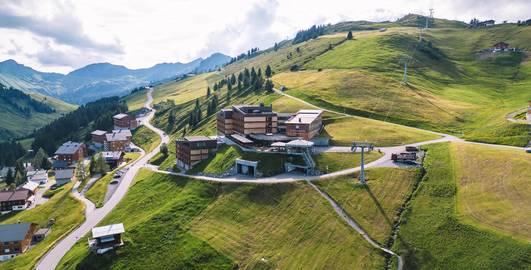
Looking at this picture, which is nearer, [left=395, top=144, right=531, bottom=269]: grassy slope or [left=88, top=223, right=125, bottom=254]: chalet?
[left=395, top=144, right=531, bottom=269]: grassy slope

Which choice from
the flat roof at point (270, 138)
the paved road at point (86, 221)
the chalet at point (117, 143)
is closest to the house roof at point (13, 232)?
the paved road at point (86, 221)

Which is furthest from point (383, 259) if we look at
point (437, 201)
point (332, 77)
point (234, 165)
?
point (332, 77)

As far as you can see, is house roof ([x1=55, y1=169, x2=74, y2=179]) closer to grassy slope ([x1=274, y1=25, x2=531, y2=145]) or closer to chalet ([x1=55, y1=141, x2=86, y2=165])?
chalet ([x1=55, y1=141, x2=86, y2=165])

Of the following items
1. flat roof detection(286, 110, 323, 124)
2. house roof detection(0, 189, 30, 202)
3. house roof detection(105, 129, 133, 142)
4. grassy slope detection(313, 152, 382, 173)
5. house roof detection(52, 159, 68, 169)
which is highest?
flat roof detection(286, 110, 323, 124)

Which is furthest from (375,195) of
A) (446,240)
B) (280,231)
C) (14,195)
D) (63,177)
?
(63,177)

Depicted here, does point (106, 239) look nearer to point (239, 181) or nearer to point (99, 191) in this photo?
point (239, 181)

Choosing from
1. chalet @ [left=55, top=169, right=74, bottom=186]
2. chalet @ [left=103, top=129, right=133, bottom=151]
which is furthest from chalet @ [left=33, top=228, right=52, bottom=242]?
chalet @ [left=103, top=129, right=133, bottom=151]

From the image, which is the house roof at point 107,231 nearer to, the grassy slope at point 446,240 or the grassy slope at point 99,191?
the grassy slope at point 99,191
